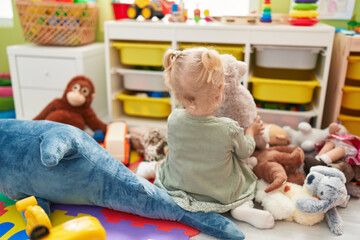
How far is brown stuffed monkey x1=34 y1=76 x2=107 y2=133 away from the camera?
171 centimetres

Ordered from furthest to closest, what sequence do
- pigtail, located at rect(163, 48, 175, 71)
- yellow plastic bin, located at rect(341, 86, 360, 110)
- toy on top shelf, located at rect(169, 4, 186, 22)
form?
1. toy on top shelf, located at rect(169, 4, 186, 22)
2. yellow plastic bin, located at rect(341, 86, 360, 110)
3. pigtail, located at rect(163, 48, 175, 71)

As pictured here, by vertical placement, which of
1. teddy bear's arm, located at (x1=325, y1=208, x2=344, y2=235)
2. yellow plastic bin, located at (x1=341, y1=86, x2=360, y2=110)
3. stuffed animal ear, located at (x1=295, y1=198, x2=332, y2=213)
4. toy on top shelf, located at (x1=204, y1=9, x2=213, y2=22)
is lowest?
teddy bear's arm, located at (x1=325, y1=208, x2=344, y2=235)

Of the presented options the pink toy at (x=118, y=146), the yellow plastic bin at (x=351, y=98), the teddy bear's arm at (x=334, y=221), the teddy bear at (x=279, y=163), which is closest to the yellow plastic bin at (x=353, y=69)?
the yellow plastic bin at (x=351, y=98)

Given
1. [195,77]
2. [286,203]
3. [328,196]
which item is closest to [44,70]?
[195,77]

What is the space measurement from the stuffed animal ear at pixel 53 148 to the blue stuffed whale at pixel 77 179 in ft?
0.09

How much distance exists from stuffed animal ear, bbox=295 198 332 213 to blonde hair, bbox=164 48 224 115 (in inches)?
17.2

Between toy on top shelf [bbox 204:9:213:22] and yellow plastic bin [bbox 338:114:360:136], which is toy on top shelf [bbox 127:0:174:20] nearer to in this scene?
Answer: toy on top shelf [bbox 204:9:213:22]

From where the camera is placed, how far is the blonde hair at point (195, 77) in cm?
101

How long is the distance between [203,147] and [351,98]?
1031 mm

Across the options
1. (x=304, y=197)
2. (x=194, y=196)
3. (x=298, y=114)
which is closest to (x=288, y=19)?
(x=298, y=114)

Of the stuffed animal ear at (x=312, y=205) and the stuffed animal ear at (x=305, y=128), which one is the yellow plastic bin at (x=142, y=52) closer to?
the stuffed animal ear at (x=305, y=128)

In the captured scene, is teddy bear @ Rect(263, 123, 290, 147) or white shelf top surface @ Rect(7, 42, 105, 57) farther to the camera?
white shelf top surface @ Rect(7, 42, 105, 57)

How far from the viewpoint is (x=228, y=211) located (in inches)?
47.9

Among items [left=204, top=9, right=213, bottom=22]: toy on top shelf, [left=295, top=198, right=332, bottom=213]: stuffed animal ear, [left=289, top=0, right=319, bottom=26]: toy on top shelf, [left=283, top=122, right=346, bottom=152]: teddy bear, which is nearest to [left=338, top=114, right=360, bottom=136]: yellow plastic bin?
[left=283, top=122, right=346, bottom=152]: teddy bear
